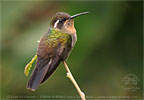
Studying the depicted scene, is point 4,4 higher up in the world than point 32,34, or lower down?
higher up

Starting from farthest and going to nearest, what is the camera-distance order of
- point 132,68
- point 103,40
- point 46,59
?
point 132,68 < point 103,40 < point 46,59

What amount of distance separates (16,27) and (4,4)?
0.46 meters

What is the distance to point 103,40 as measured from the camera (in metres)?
4.28

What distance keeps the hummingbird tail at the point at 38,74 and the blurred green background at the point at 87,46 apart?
90 cm

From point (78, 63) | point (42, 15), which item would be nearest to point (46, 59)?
point (78, 63)

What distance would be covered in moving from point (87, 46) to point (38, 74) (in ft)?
4.13

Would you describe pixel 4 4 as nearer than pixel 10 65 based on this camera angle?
No

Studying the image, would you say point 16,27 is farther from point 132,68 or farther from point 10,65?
point 132,68
